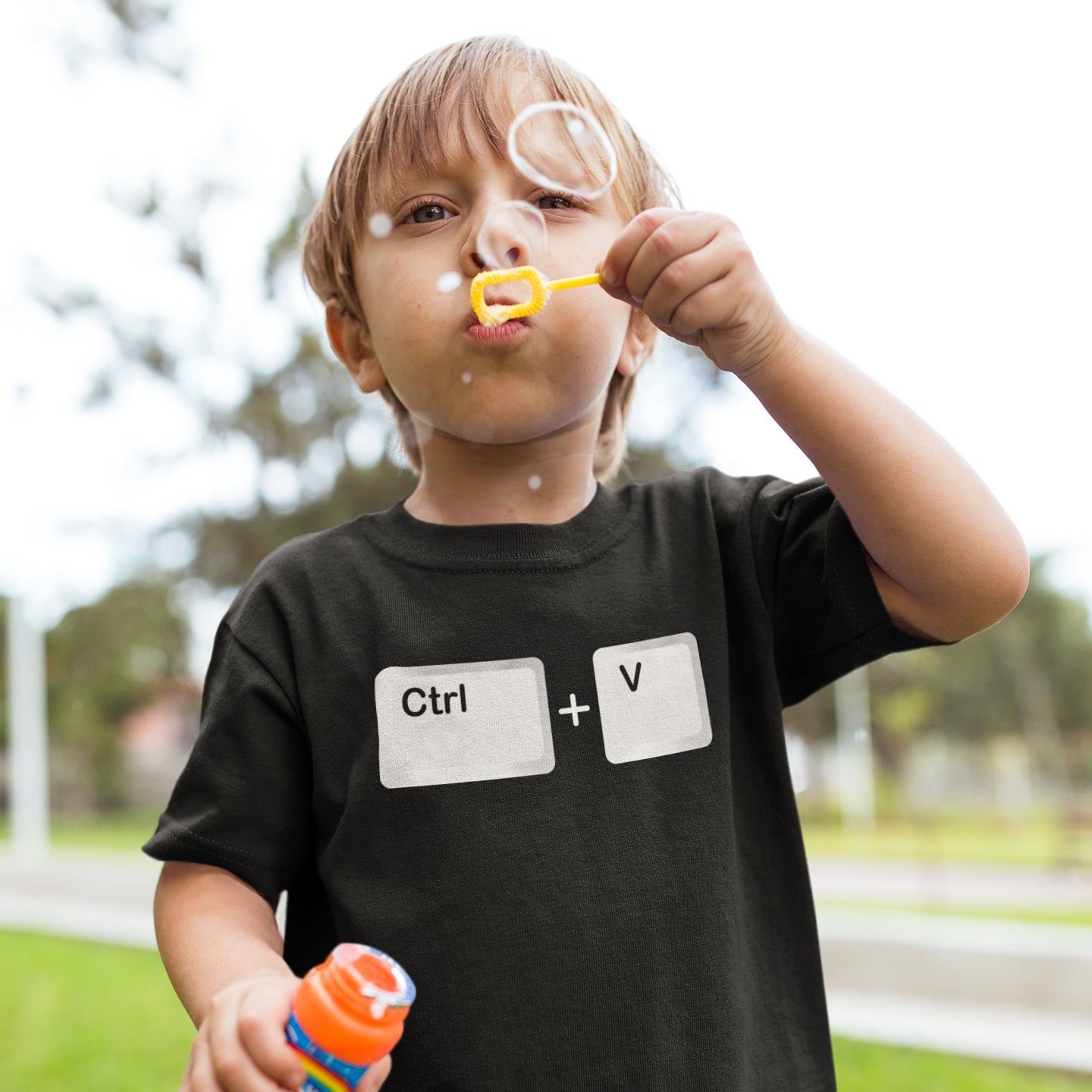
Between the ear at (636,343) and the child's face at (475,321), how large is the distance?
0.11 meters

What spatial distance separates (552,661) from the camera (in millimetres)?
738

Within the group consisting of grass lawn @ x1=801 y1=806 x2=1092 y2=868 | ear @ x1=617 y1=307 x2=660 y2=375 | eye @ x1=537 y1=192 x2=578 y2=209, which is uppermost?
eye @ x1=537 y1=192 x2=578 y2=209

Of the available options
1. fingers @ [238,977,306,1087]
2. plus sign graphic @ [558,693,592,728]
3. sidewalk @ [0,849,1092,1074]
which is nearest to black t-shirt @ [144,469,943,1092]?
plus sign graphic @ [558,693,592,728]

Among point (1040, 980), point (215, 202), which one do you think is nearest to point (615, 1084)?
point (1040, 980)

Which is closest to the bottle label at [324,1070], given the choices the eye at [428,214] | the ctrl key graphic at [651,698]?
the ctrl key graphic at [651,698]

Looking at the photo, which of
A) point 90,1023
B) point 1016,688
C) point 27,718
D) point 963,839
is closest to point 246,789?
point 90,1023

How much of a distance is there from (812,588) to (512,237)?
12.1 inches

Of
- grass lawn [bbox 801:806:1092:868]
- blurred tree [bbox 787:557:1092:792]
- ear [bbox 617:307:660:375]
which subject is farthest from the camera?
blurred tree [bbox 787:557:1092:792]

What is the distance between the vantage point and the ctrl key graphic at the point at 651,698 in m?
0.73

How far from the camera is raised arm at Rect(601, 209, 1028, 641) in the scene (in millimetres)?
642

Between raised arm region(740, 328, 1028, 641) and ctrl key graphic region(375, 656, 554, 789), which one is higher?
raised arm region(740, 328, 1028, 641)

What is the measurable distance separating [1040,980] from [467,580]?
9.82 ft

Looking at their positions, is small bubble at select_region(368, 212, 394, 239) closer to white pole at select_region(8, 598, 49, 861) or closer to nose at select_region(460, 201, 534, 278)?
nose at select_region(460, 201, 534, 278)

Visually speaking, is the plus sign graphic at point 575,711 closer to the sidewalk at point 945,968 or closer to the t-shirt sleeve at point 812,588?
the t-shirt sleeve at point 812,588
